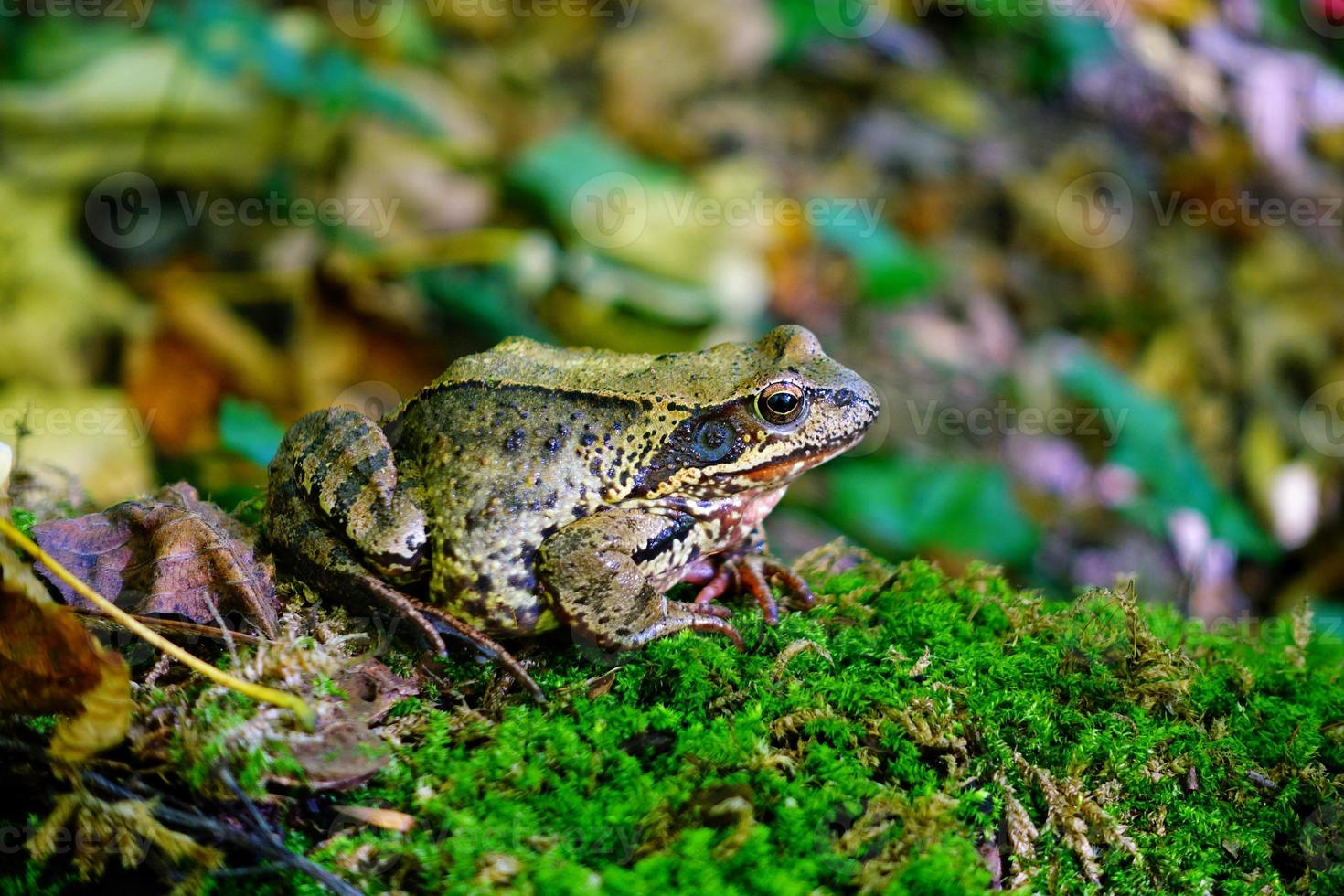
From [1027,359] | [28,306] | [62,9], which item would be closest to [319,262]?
[28,306]

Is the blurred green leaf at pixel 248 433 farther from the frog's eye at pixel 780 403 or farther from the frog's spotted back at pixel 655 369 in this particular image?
the frog's eye at pixel 780 403

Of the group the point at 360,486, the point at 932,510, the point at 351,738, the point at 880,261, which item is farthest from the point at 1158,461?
the point at 351,738

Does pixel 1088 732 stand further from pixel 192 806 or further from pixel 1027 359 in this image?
pixel 1027 359

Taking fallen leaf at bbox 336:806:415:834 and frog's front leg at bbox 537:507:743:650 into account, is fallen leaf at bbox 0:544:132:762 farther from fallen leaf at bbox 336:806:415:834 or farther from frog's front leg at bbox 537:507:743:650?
frog's front leg at bbox 537:507:743:650

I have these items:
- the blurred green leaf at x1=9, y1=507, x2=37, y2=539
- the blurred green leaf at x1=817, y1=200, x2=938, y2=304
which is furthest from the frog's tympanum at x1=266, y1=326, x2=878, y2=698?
the blurred green leaf at x1=817, y1=200, x2=938, y2=304

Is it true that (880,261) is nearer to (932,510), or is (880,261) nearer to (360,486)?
(932,510)

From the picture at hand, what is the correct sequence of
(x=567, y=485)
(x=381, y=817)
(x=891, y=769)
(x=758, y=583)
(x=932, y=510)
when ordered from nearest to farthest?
(x=381, y=817) → (x=891, y=769) → (x=567, y=485) → (x=758, y=583) → (x=932, y=510)
